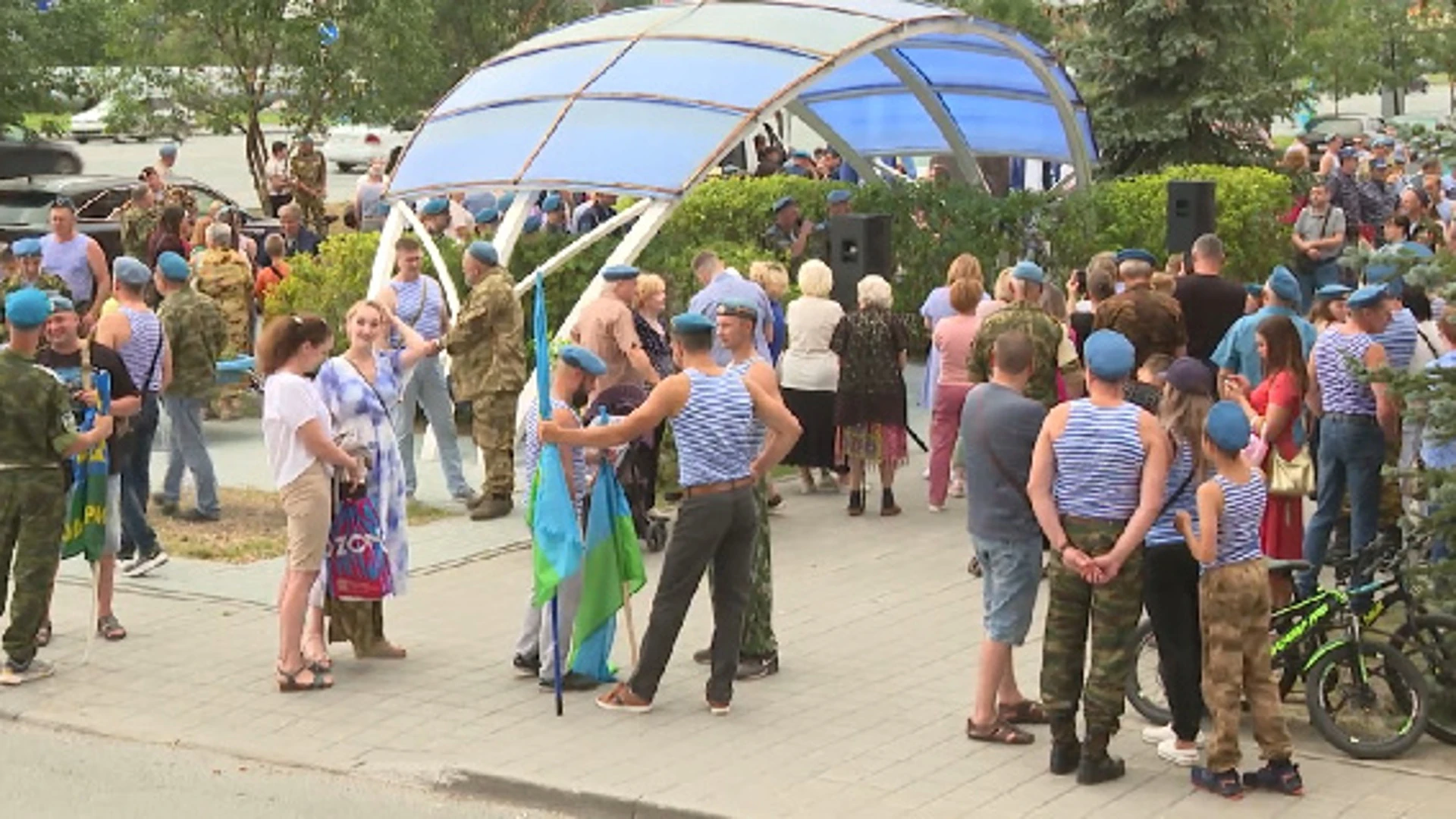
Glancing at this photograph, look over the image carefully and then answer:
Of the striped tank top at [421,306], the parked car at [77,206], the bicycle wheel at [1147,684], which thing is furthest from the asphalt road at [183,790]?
the parked car at [77,206]

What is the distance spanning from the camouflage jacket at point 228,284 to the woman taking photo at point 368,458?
778 cm

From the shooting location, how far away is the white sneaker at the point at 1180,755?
9.55m

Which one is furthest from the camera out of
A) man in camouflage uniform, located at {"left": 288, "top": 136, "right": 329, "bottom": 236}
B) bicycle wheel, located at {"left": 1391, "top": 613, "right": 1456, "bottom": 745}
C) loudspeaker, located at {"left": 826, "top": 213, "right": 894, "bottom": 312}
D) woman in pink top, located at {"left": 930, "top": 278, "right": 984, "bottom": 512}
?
man in camouflage uniform, located at {"left": 288, "top": 136, "right": 329, "bottom": 236}

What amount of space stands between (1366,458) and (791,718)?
11.8 feet

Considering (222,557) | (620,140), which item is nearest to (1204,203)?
(620,140)

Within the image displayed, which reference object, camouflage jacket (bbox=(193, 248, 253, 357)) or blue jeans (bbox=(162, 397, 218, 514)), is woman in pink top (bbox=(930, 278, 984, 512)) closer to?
blue jeans (bbox=(162, 397, 218, 514))

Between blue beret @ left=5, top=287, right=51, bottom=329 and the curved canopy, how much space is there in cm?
674

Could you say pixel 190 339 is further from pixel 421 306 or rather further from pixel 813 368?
pixel 813 368

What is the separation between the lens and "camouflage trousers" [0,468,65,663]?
445 inches

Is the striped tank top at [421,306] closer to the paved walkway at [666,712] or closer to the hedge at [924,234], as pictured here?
the hedge at [924,234]

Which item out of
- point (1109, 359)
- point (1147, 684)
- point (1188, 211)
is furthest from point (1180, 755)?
point (1188, 211)

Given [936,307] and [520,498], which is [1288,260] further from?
[520,498]

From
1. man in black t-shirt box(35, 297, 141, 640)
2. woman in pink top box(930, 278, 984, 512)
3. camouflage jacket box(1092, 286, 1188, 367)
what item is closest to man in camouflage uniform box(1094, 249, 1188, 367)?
camouflage jacket box(1092, 286, 1188, 367)

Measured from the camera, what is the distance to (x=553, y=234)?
1950cm
